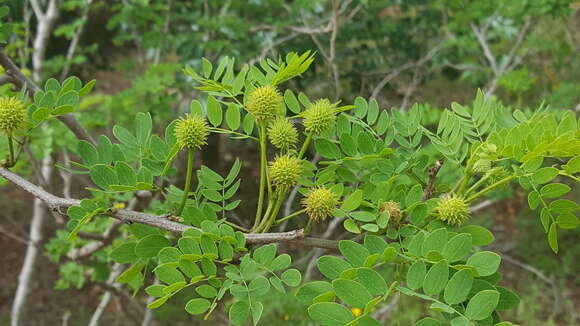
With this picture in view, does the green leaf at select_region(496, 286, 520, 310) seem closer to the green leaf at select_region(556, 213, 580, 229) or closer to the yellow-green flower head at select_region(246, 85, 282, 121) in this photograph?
the green leaf at select_region(556, 213, 580, 229)

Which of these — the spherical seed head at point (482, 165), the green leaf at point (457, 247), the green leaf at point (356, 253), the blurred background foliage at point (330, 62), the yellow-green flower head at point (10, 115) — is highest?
the yellow-green flower head at point (10, 115)

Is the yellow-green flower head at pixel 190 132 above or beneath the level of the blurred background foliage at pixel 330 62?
above

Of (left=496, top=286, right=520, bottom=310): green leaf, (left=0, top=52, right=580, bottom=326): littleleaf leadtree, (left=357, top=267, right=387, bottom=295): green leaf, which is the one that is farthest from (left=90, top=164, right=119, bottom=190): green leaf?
(left=496, top=286, right=520, bottom=310): green leaf

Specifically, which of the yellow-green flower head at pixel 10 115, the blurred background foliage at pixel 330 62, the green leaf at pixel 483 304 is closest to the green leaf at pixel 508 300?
the green leaf at pixel 483 304

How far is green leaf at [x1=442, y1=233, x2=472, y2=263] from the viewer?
2.70 ft

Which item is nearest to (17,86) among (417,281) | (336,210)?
(336,210)

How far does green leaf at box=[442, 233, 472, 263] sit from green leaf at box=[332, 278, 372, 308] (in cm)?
14

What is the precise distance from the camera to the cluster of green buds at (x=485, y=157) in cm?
89

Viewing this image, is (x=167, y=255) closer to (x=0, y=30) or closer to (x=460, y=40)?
(x=0, y=30)

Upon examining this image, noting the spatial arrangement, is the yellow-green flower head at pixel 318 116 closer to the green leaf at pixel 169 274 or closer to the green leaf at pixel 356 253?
the green leaf at pixel 356 253

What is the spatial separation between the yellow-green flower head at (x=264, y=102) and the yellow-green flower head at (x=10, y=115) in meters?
0.41

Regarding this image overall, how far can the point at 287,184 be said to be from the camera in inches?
36.2

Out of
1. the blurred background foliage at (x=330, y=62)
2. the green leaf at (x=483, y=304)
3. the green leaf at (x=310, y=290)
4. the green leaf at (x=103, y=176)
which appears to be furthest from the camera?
the blurred background foliage at (x=330, y=62)

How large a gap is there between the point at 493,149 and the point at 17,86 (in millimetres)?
1201
